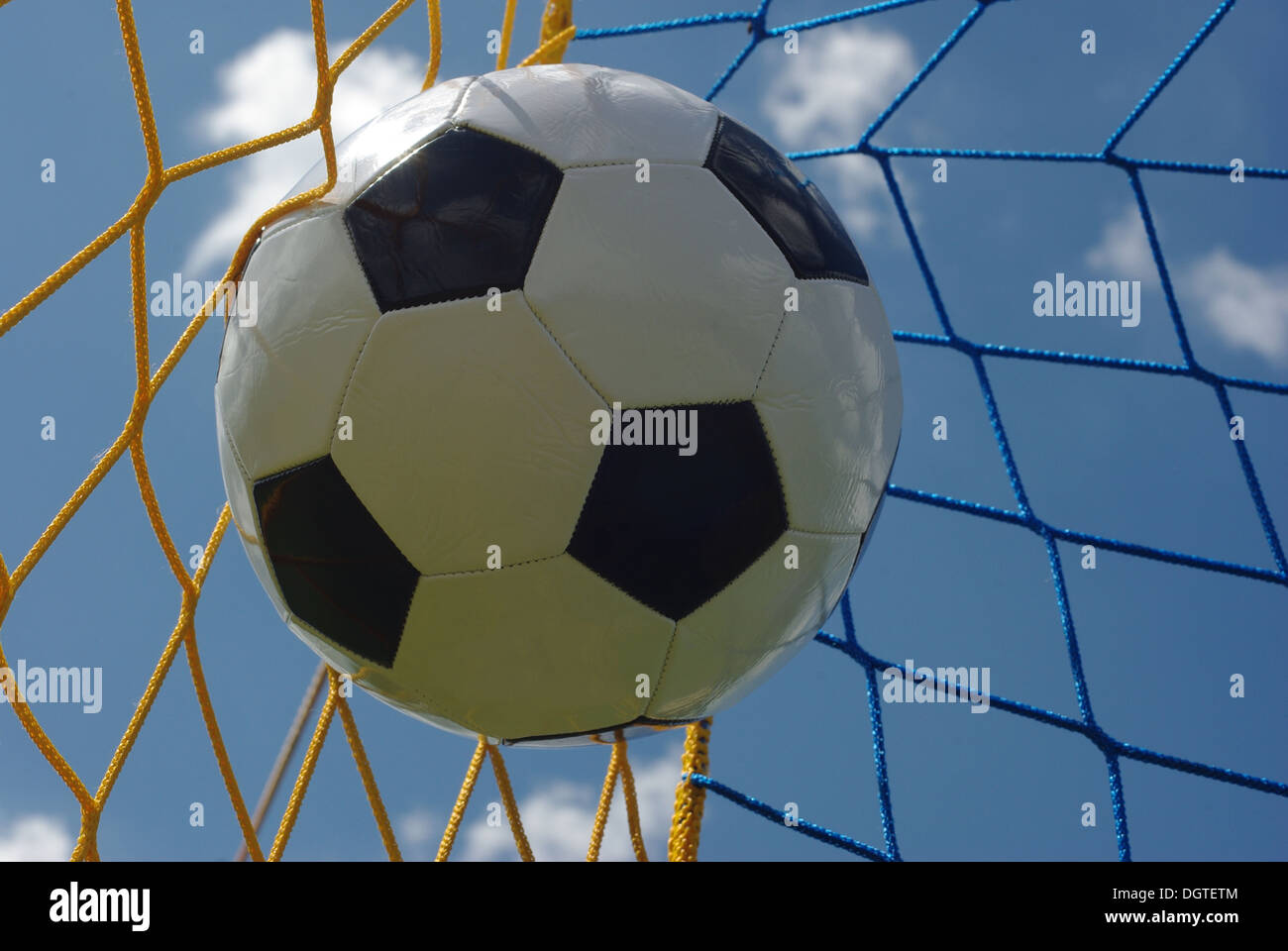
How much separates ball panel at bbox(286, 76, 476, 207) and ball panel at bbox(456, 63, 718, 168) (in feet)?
0.11

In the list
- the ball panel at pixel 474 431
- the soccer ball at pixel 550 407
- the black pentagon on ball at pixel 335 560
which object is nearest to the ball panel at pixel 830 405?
the soccer ball at pixel 550 407

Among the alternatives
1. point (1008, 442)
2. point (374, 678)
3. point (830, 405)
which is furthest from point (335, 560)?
point (1008, 442)

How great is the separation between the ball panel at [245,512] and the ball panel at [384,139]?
37cm

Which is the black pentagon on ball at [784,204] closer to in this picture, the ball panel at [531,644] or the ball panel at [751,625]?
the ball panel at [751,625]

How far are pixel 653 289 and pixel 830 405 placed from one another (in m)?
0.30

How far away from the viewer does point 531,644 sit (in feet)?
4.96

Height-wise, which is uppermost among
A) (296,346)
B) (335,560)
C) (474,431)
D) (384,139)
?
(384,139)

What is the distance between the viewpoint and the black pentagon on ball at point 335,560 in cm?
151

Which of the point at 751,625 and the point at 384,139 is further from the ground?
the point at 384,139

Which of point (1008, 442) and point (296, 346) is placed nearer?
point (296, 346)

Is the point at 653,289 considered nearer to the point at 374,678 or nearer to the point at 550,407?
the point at 550,407

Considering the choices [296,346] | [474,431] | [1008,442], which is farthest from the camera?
[1008,442]

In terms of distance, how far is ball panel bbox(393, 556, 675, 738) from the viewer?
148 centimetres
